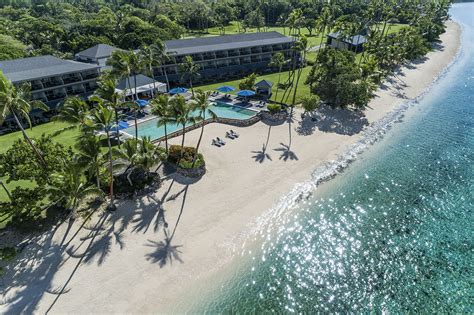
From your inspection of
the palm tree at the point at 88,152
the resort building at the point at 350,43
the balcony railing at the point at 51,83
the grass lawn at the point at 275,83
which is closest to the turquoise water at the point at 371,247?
the palm tree at the point at 88,152

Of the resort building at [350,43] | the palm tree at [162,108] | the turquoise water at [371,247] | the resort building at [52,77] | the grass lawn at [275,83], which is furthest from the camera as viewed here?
the resort building at [350,43]

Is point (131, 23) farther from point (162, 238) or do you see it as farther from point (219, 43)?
point (162, 238)

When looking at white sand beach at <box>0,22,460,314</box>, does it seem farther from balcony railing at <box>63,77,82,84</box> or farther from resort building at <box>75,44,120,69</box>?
resort building at <box>75,44,120,69</box>

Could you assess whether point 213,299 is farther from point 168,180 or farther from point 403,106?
point 403,106

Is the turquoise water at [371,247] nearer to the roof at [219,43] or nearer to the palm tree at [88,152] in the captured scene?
the palm tree at [88,152]

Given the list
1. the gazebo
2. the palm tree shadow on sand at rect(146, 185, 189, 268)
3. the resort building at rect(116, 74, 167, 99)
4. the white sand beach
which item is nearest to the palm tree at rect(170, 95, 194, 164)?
the white sand beach

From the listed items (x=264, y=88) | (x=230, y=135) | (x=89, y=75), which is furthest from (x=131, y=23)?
(x=230, y=135)

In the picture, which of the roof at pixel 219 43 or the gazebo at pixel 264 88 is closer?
the gazebo at pixel 264 88
